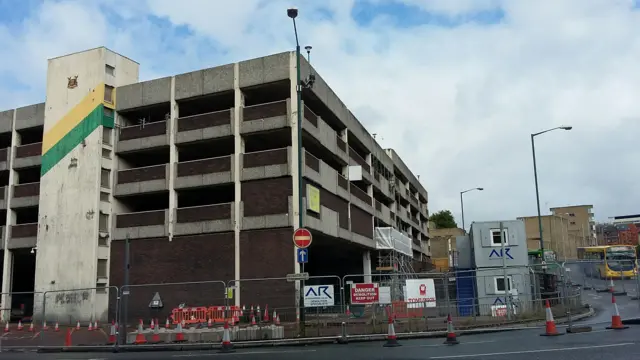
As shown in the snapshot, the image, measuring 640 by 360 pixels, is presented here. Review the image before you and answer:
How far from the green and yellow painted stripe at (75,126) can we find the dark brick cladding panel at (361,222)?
17.0 m

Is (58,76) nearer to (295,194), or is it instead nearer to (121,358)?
(295,194)

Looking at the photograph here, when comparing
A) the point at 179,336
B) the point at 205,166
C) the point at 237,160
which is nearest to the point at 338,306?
the point at 179,336

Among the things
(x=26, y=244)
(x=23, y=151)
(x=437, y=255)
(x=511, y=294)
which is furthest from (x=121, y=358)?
(x=437, y=255)

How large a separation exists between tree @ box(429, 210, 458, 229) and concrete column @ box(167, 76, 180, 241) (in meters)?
92.5

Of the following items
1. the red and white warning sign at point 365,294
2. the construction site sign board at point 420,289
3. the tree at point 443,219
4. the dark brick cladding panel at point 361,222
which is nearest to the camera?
the red and white warning sign at point 365,294

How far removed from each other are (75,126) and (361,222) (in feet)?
66.3

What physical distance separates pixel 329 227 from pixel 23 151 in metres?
21.9

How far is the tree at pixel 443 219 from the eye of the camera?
12169 centimetres

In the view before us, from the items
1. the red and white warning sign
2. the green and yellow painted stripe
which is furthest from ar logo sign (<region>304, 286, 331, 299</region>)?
the green and yellow painted stripe

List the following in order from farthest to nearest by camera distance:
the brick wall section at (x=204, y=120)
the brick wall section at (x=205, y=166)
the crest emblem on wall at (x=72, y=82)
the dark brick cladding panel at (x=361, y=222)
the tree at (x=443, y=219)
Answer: the tree at (x=443, y=219) → the dark brick cladding panel at (x=361, y=222) → the crest emblem on wall at (x=72, y=82) → the brick wall section at (x=204, y=120) → the brick wall section at (x=205, y=166)

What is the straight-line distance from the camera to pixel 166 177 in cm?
3338

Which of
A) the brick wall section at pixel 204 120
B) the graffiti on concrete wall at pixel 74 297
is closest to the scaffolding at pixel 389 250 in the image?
the brick wall section at pixel 204 120

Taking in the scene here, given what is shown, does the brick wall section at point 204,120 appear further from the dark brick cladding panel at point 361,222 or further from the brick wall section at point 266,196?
the dark brick cladding panel at point 361,222

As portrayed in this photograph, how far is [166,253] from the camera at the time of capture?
32.4m
